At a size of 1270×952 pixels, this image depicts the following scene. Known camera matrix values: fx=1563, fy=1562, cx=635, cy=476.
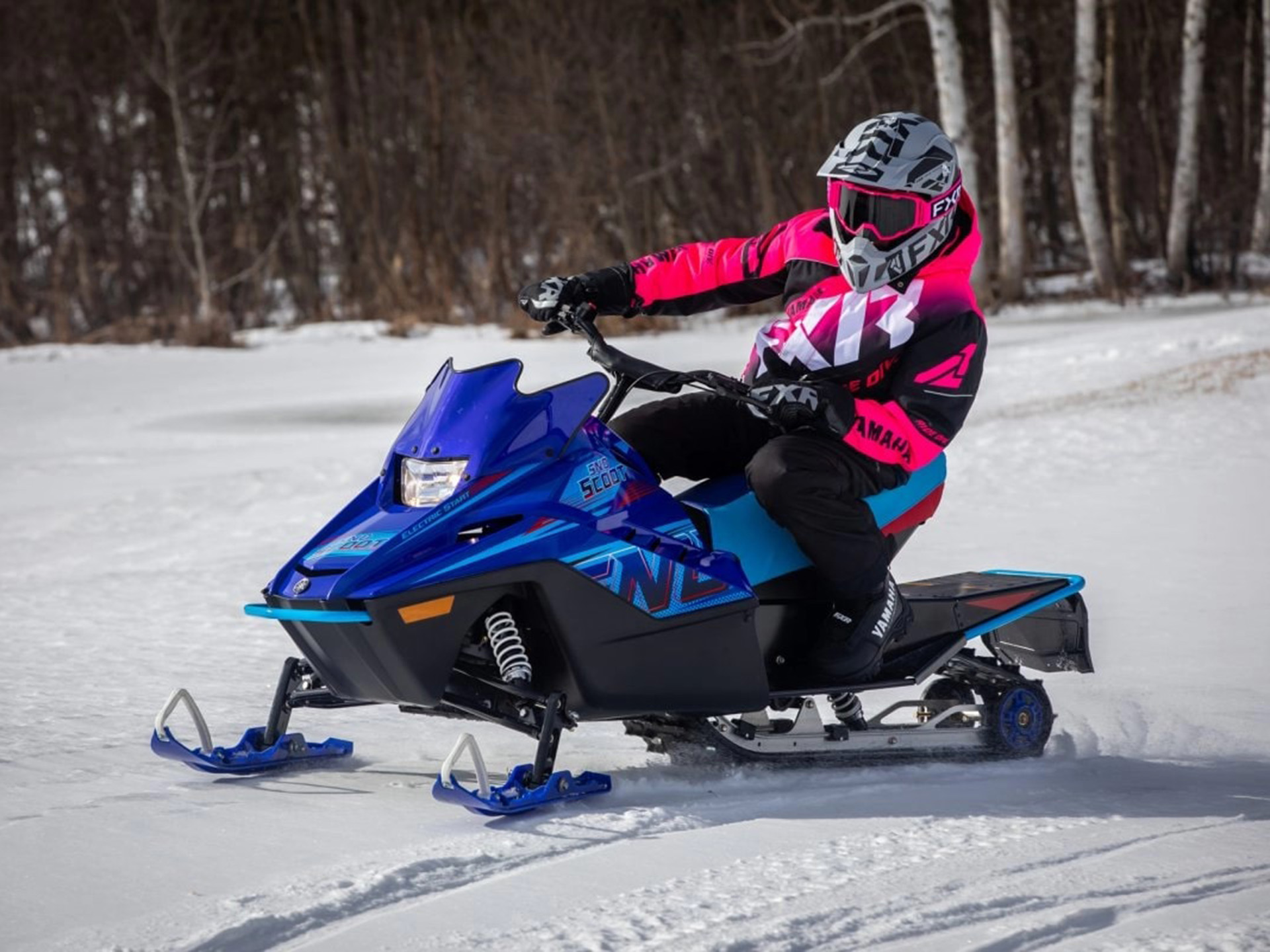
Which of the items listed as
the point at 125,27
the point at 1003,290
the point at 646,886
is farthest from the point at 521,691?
the point at 125,27

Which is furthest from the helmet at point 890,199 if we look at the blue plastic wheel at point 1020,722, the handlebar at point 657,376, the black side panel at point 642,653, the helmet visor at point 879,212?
the blue plastic wheel at point 1020,722

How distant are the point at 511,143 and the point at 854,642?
17.2m

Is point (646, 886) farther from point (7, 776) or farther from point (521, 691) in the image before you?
point (7, 776)

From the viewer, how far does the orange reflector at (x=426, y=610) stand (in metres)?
3.08

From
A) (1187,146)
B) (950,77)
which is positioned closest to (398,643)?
(950,77)

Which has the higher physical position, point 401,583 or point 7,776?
point 401,583

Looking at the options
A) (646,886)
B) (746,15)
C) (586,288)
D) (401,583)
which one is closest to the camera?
(646,886)

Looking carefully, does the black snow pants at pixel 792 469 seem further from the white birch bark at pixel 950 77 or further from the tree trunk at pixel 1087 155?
the tree trunk at pixel 1087 155

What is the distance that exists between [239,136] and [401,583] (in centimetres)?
2172

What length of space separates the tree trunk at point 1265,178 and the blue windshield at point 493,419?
17566 millimetres

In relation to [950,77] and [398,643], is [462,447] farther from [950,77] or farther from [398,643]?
[950,77]

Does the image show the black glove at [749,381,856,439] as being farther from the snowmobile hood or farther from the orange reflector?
the orange reflector

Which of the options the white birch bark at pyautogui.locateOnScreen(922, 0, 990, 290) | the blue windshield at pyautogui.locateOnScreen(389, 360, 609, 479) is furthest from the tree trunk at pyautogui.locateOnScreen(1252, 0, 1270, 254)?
the blue windshield at pyautogui.locateOnScreen(389, 360, 609, 479)

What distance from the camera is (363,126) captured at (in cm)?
2206
